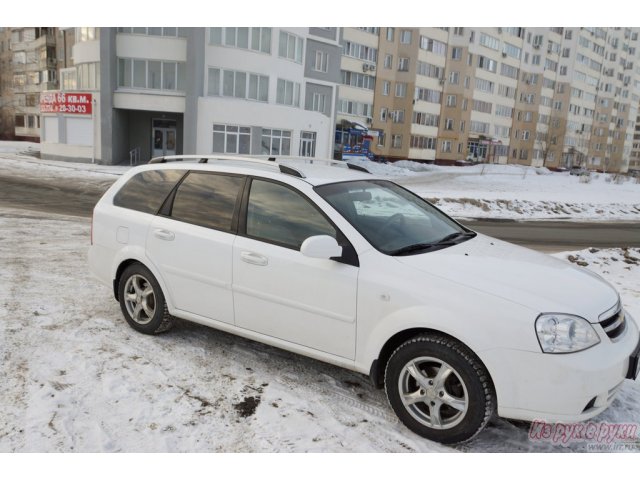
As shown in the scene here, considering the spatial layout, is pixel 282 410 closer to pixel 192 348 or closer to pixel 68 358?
pixel 192 348

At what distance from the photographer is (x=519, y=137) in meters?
72.3

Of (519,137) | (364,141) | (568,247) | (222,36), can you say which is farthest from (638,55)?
(568,247)

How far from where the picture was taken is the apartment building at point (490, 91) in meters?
53.0

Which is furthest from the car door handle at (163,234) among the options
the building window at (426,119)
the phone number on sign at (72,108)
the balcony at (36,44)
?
the balcony at (36,44)

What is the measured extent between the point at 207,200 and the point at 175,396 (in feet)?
5.51

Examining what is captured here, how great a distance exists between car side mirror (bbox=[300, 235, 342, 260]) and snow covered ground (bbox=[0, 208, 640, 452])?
112cm

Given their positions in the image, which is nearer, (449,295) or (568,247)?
(449,295)

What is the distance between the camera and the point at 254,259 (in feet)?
13.2

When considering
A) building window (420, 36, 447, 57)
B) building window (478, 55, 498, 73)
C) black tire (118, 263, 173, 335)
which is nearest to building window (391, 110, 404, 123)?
building window (420, 36, 447, 57)

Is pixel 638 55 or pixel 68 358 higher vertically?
pixel 638 55

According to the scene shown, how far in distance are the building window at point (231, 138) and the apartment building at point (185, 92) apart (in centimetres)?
6

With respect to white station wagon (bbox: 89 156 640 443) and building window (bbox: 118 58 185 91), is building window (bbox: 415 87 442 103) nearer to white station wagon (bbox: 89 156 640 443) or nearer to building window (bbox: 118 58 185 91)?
building window (bbox: 118 58 185 91)

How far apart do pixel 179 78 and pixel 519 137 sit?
55.4 metres

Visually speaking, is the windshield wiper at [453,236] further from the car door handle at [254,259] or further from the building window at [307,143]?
the building window at [307,143]
